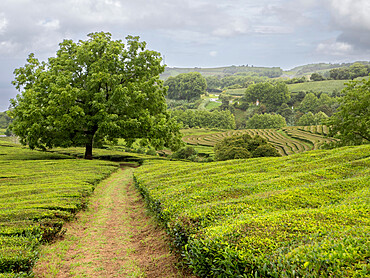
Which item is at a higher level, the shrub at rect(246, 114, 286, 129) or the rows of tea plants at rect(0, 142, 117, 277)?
the shrub at rect(246, 114, 286, 129)

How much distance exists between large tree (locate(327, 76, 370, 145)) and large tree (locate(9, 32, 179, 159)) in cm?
1589

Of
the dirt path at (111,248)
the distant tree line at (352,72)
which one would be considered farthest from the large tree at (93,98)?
the distant tree line at (352,72)

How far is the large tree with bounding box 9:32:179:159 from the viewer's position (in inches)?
872

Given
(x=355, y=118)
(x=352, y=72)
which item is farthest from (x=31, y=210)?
(x=352, y=72)

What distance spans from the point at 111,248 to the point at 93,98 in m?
18.2

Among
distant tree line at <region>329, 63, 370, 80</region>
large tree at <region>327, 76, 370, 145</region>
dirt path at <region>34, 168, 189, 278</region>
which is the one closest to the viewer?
dirt path at <region>34, 168, 189, 278</region>

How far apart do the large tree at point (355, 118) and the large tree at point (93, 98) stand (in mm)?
15892

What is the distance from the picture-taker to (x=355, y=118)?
2512 cm

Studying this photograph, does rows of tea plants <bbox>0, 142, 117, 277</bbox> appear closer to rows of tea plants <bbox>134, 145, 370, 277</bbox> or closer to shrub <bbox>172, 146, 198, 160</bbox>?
rows of tea plants <bbox>134, 145, 370, 277</bbox>

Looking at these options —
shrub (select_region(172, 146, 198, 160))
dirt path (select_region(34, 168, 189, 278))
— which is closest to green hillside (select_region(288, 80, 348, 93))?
shrub (select_region(172, 146, 198, 160))

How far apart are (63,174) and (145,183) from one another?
679 centimetres

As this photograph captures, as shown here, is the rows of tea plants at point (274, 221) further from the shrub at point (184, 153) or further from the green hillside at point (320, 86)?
the green hillside at point (320, 86)

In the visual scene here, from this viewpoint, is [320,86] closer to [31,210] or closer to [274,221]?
[274,221]

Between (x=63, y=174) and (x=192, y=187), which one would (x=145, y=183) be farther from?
(x=63, y=174)
